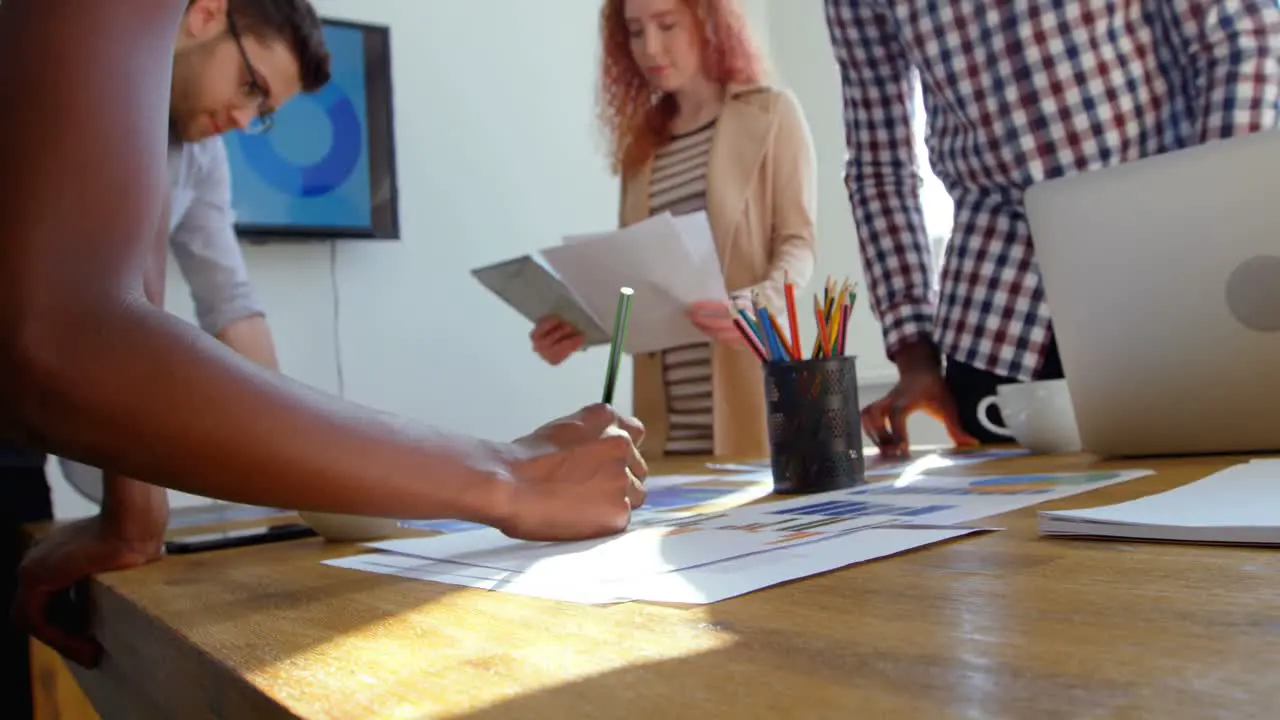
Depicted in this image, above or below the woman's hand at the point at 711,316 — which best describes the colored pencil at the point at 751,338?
below

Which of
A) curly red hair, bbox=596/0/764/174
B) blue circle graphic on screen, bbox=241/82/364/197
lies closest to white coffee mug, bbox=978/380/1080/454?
curly red hair, bbox=596/0/764/174

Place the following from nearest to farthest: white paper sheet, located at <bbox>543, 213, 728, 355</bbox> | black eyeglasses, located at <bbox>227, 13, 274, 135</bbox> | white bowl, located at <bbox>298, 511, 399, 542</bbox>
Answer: white bowl, located at <bbox>298, 511, 399, 542</bbox> → black eyeglasses, located at <bbox>227, 13, 274, 135</bbox> → white paper sheet, located at <bbox>543, 213, 728, 355</bbox>

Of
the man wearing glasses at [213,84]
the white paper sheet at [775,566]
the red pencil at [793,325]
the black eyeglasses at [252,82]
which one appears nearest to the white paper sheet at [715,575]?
the white paper sheet at [775,566]

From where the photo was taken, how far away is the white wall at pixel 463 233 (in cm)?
261

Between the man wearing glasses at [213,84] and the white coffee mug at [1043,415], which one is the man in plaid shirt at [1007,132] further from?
the man wearing glasses at [213,84]

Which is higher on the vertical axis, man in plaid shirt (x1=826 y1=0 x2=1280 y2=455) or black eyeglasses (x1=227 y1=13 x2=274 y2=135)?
black eyeglasses (x1=227 y1=13 x2=274 y2=135)

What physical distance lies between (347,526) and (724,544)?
1.11 feet

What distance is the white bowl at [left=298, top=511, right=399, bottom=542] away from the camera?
2.45 ft

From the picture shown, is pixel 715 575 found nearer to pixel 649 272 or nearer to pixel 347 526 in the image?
pixel 347 526

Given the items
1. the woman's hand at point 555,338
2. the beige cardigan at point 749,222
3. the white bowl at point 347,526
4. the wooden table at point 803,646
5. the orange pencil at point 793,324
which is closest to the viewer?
the wooden table at point 803,646

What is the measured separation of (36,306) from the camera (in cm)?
43

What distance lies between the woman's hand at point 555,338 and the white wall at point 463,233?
106 centimetres

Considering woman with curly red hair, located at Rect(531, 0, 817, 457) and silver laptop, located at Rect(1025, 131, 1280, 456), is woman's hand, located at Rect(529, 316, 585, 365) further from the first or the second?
silver laptop, located at Rect(1025, 131, 1280, 456)

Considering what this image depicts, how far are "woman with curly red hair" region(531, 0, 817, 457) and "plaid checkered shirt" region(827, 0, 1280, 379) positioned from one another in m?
0.51
